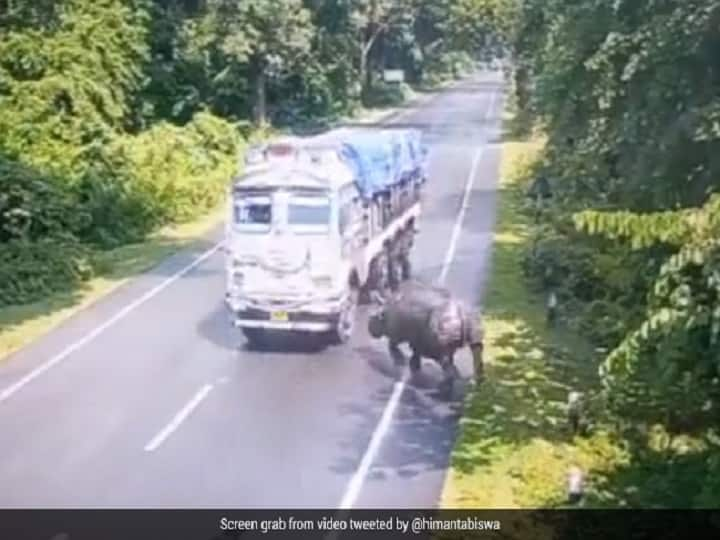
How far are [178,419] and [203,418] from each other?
0.32m

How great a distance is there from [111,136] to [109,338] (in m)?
14.8

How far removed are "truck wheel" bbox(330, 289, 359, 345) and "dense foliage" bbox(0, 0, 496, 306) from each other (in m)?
6.90

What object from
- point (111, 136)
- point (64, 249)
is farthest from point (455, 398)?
point (111, 136)

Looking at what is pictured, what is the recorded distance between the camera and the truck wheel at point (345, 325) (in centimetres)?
1884

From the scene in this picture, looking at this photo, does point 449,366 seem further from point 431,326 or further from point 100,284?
point 100,284

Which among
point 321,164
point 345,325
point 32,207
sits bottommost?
point 345,325

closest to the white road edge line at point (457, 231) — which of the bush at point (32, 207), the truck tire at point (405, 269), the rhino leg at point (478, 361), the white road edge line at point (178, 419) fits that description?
the truck tire at point (405, 269)

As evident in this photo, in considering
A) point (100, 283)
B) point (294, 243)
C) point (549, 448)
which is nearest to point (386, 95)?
point (100, 283)

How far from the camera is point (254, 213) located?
18.7m

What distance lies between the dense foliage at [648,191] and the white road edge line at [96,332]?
775 centimetres

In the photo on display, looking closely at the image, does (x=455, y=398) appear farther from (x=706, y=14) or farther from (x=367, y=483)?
(x=706, y=14)

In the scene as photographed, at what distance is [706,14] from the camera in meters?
12.1

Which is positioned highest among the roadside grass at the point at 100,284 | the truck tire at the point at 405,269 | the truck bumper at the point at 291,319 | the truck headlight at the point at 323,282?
the truck headlight at the point at 323,282
